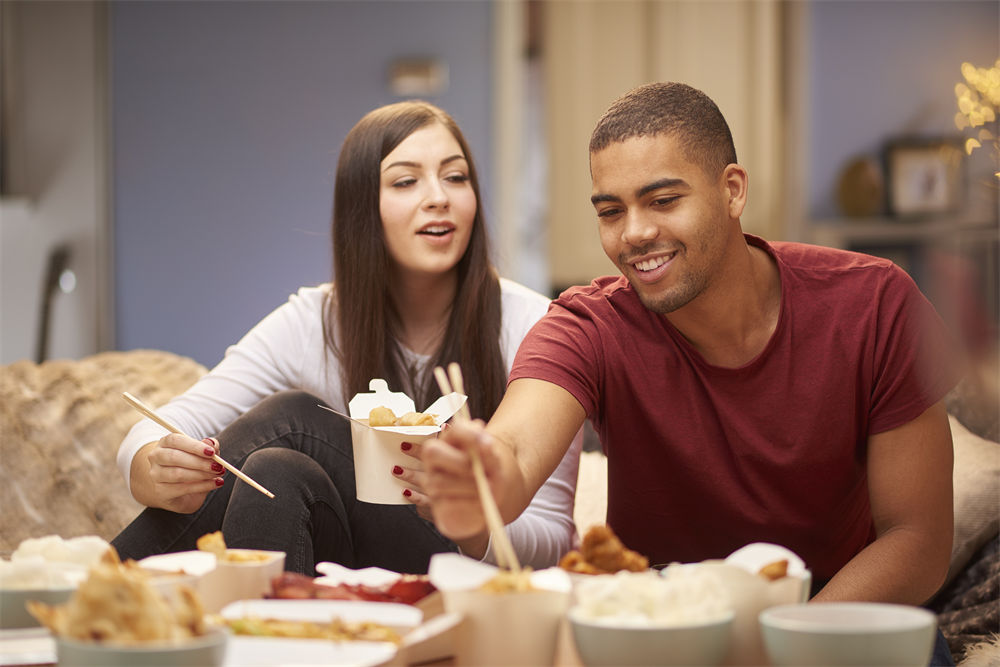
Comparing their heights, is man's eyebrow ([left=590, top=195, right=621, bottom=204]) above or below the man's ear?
below

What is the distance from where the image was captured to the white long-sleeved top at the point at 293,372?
72.1 inches

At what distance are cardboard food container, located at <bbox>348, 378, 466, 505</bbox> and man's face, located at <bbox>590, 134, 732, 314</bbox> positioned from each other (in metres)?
0.35

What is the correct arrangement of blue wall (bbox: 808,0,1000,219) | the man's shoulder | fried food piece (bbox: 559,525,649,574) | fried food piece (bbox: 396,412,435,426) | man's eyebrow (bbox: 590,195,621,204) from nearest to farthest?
1. fried food piece (bbox: 559,525,649,574)
2. fried food piece (bbox: 396,412,435,426)
3. man's eyebrow (bbox: 590,195,621,204)
4. the man's shoulder
5. blue wall (bbox: 808,0,1000,219)

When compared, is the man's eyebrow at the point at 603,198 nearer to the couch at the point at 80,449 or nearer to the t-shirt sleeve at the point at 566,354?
the t-shirt sleeve at the point at 566,354

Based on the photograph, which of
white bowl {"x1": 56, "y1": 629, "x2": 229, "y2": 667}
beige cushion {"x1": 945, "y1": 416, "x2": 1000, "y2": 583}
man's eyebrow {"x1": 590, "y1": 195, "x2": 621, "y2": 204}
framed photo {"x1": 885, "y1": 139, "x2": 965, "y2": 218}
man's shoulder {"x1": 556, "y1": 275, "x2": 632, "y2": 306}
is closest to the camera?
white bowl {"x1": 56, "y1": 629, "x2": 229, "y2": 667}

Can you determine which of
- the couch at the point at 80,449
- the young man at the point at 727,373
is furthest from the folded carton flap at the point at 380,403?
the couch at the point at 80,449

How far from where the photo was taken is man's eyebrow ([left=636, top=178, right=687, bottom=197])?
1461 mm

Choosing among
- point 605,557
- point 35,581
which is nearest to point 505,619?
point 605,557

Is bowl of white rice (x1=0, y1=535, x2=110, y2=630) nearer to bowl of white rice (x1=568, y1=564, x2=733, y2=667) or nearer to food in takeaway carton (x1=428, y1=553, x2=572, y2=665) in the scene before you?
food in takeaway carton (x1=428, y1=553, x2=572, y2=665)

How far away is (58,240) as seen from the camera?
15.8 ft

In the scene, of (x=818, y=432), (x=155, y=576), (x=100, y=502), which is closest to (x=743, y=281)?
(x=818, y=432)

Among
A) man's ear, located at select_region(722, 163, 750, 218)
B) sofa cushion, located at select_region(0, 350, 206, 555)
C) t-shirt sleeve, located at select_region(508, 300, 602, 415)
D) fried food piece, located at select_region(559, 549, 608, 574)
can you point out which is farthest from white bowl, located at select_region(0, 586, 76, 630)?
sofa cushion, located at select_region(0, 350, 206, 555)

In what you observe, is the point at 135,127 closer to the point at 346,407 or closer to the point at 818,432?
the point at 346,407

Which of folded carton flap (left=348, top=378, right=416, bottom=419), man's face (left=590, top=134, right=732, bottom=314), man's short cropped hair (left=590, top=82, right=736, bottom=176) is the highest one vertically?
man's short cropped hair (left=590, top=82, right=736, bottom=176)
